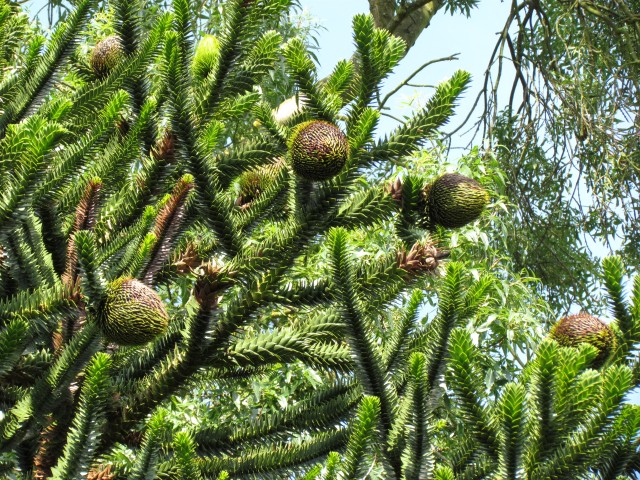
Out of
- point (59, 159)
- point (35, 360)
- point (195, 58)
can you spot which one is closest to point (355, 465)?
point (35, 360)

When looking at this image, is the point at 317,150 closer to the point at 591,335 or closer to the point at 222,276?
the point at 222,276

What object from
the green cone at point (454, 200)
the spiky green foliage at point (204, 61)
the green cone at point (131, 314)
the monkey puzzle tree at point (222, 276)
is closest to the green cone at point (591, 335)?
the monkey puzzle tree at point (222, 276)

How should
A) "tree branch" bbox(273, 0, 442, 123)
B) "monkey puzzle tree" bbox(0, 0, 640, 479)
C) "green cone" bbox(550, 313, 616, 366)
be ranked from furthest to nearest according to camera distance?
"tree branch" bbox(273, 0, 442, 123)
"green cone" bbox(550, 313, 616, 366)
"monkey puzzle tree" bbox(0, 0, 640, 479)

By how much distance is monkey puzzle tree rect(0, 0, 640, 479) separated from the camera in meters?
1.92

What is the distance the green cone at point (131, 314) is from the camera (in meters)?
1.94

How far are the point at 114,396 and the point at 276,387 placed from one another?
1.94 meters

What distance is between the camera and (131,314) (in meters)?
1.93

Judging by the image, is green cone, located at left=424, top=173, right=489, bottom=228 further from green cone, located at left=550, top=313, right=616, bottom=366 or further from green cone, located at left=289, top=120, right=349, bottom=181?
green cone, located at left=550, top=313, right=616, bottom=366

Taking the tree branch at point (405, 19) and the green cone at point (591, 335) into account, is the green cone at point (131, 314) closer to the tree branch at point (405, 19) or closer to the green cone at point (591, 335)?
the green cone at point (591, 335)

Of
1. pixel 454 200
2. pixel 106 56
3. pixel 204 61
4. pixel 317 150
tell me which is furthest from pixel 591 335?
pixel 106 56

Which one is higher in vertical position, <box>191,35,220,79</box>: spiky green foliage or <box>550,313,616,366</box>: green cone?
<box>191,35,220,79</box>: spiky green foliage

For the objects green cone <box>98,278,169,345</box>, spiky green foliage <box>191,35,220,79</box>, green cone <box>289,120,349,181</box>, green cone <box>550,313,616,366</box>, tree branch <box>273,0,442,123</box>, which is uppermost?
tree branch <box>273,0,442,123</box>

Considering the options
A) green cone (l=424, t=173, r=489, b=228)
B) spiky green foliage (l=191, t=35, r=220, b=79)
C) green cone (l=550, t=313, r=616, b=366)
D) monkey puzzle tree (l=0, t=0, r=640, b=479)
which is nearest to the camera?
monkey puzzle tree (l=0, t=0, r=640, b=479)

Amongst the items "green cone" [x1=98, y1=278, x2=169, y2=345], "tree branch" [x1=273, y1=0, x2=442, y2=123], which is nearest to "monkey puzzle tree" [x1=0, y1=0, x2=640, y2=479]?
"green cone" [x1=98, y1=278, x2=169, y2=345]
